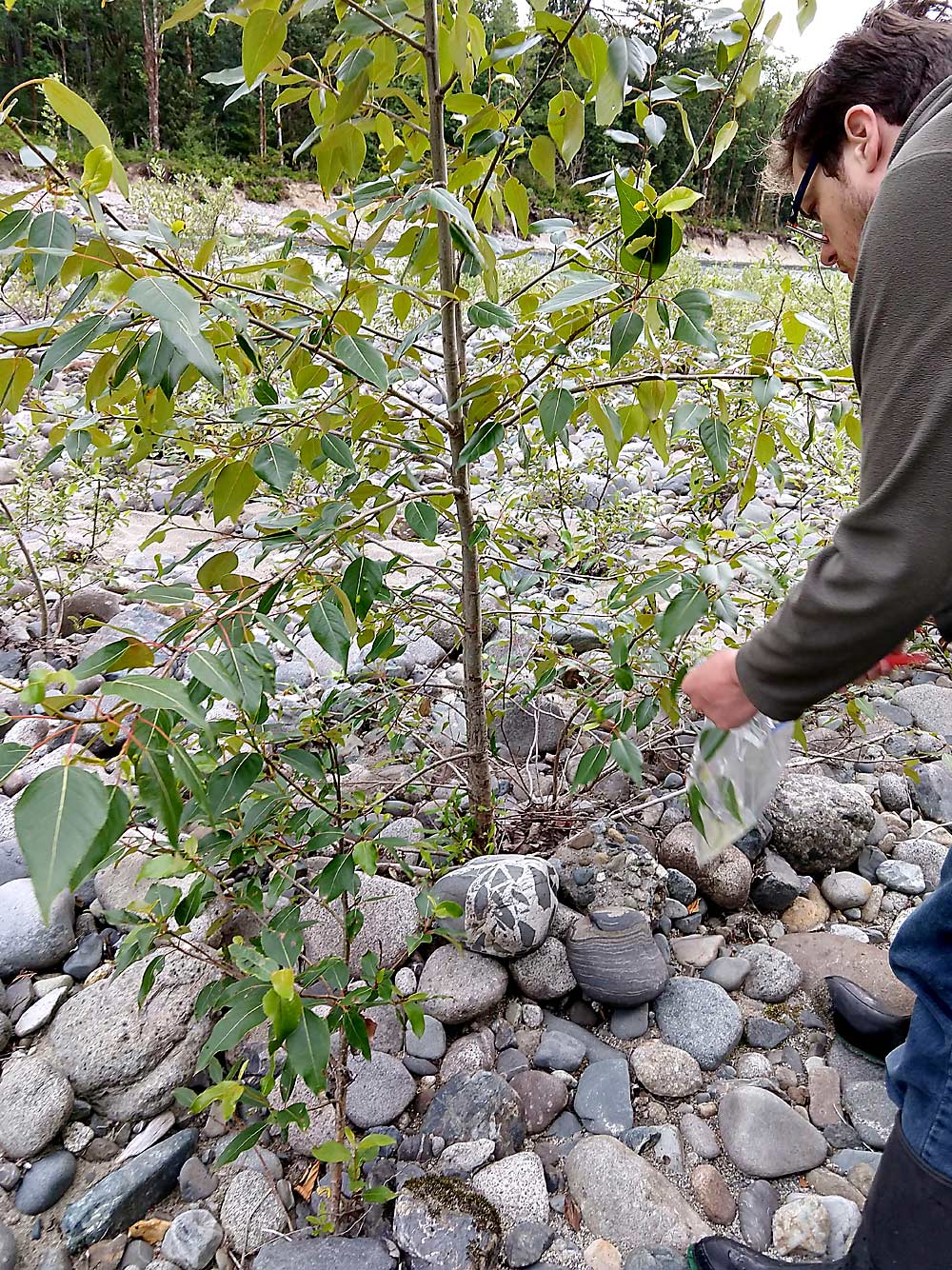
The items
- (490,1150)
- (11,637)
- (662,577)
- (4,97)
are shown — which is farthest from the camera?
(11,637)

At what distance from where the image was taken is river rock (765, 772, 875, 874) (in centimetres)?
223

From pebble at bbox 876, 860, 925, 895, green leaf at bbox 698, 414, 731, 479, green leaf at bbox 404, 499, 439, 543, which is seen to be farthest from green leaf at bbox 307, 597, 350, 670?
pebble at bbox 876, 860, 925, 895

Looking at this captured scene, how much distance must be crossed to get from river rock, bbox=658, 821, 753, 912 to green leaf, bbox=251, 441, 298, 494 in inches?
54.0

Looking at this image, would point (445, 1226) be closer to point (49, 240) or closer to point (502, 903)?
point (502, 903)

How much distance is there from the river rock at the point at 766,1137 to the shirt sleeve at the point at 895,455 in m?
1.03

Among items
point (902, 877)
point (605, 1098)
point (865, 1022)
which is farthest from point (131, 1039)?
point (902, 877)

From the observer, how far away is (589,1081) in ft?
5.45

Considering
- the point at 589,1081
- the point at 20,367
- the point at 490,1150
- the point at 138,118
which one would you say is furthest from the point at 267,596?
the point at 138,118

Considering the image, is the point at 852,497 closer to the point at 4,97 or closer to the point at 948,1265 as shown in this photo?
the point at 948,1265

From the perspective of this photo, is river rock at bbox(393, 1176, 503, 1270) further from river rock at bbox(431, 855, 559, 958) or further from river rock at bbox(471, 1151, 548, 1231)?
river rock at bbox(431, 855, 559, 958)

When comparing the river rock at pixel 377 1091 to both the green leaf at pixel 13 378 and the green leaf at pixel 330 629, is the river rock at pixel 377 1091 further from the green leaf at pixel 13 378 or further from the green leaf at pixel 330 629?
the green leaf at pixel 13 378

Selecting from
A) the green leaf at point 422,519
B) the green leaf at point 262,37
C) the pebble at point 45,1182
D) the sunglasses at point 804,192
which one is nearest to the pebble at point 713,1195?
the pebble at point 45,1182

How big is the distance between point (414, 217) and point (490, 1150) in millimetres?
1587

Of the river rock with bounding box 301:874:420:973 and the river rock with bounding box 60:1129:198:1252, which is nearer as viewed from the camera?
the river rock with bounding box 60:1129:198:1252
